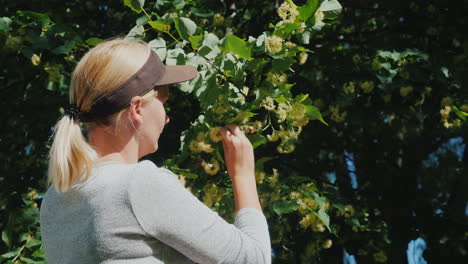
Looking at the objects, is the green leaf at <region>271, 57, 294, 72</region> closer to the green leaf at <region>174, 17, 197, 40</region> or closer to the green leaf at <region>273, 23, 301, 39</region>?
the green leaf at <region>273, 23, 301, 39</region>

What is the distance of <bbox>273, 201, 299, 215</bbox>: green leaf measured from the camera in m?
2.07

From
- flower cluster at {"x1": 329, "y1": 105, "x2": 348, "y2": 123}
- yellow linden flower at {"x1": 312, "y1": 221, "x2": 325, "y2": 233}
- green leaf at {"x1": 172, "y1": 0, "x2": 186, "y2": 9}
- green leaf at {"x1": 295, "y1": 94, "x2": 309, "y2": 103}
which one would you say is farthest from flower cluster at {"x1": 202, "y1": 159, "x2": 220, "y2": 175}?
flower cluster at {"x1": 329, "y1": 105, "x2": 348, "y2": 123}

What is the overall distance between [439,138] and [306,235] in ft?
6.79

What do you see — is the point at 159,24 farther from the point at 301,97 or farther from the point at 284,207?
the point at 284,207

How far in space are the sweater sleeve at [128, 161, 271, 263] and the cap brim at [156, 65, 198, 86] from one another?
0.28 m

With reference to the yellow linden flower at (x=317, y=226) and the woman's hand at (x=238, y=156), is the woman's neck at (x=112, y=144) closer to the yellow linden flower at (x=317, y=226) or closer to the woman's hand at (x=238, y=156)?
the woman's hand at (x=238, y=156)

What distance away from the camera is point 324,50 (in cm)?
304

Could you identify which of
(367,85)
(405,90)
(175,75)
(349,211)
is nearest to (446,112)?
(405,90)

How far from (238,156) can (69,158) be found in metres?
0.47

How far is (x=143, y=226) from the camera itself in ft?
3.65

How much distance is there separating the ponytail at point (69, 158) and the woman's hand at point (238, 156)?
0.38m

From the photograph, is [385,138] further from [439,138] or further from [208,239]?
[208,239]

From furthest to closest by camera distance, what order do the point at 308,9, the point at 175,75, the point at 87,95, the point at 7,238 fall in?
the point at 7,238
the point at 308,9
the point at 175,75
the point at 87,95

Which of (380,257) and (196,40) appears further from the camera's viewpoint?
(380,257)
